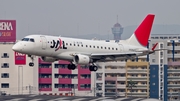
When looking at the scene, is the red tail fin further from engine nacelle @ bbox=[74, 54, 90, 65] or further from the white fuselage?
engine nacelle @ bbox=[74, 54, 90, 65]

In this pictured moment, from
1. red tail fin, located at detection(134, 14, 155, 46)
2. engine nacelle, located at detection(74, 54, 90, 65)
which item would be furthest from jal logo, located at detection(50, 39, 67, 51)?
red tail fin, located at detection(134, 14, 155, 46)

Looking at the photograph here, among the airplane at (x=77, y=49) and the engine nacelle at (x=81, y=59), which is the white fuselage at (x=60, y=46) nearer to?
the airplane at (x=77, y=49)

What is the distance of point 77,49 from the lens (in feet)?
380

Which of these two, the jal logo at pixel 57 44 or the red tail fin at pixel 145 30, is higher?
the red tail fin at pixel 145 30

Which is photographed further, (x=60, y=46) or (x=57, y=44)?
(x=60, y=46)

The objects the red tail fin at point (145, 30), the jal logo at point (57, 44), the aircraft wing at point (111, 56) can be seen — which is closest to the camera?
the jal logo at point (57, 44)

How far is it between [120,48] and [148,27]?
10.3m

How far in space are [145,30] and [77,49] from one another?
19707 millimetres

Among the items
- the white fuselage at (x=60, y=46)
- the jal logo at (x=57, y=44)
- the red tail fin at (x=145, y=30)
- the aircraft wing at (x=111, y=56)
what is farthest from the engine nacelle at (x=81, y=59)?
the red tail fin at (x=145, y=30)

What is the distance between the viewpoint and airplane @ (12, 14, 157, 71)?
11156cm

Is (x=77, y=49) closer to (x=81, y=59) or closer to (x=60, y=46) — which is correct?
(x=81, y=59)

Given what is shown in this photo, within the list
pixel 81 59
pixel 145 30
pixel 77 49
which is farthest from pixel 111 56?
pixel 145 30

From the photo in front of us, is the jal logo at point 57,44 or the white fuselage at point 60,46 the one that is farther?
the jal logo at point 57,44

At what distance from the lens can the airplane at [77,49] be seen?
112m
